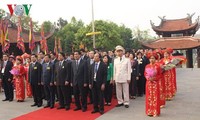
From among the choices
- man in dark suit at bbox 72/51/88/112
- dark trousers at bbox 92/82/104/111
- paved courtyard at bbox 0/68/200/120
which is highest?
man in dark suit at bbox 72/51/88/112

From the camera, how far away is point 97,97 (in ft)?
22.5

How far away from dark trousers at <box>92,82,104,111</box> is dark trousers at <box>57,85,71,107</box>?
0.86 meters

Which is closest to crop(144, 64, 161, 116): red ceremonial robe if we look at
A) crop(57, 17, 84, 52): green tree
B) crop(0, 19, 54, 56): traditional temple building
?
crop(0, 19, 54, 56): traditional temple building

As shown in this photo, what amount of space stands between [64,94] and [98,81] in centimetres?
114

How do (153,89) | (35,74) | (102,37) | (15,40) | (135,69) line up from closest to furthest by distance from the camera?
1. (153,89)
2. (35,74)
3. (135,69)
4. (15,40)
5. (102,37)

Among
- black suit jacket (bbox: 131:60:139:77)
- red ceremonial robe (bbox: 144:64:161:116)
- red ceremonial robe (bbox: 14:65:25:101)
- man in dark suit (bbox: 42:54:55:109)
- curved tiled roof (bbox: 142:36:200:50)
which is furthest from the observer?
curved tiled roof (bbox: 142:36:200:50)

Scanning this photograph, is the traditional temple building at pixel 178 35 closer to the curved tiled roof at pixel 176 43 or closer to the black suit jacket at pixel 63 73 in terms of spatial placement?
the curved tiled roof at pixel 176 43

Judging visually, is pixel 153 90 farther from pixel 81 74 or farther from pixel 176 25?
pixel 176 25

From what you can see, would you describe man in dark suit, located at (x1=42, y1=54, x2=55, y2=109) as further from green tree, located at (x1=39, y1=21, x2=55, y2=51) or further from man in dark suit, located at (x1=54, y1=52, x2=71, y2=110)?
green tree, located at (x1=39, y1=21, x2=55, y2=51)

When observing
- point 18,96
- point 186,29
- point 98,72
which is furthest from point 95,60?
point 186,29

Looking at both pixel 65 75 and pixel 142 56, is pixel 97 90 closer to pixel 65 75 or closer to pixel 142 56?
pixel 65 75

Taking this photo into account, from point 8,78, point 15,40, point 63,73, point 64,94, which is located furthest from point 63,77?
point 15,40

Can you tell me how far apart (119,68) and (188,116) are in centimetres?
209

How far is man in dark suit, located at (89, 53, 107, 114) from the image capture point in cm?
670
